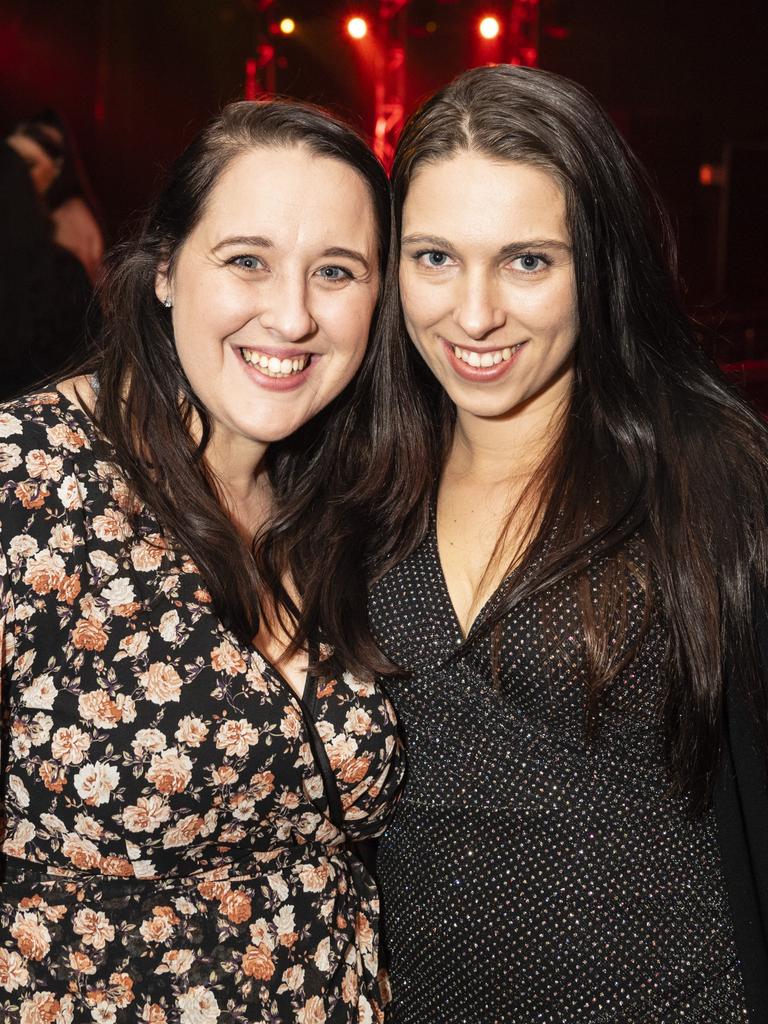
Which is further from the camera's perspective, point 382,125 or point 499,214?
point 382,125

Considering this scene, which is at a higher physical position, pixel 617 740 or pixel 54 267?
pixel 54 267

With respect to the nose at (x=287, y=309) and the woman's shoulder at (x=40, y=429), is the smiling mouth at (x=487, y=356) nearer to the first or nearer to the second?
the nose at (x=287, y=309)

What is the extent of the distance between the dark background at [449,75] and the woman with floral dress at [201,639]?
3.49 m

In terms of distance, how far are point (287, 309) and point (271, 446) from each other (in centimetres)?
39

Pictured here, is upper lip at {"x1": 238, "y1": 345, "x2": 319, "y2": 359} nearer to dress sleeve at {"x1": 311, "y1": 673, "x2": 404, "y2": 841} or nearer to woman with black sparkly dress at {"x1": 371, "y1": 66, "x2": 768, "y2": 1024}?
woman with black sparkly dress at {"x1": 371, "y1": 66, "x2": 768, "y2": 1024}

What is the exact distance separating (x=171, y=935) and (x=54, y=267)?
11.0ft

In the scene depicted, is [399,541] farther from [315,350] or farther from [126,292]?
[126,292]

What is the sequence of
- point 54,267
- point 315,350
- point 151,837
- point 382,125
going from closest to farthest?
1. point 151,837
2. point 315,350
3. point 54,267
4. point 382,125

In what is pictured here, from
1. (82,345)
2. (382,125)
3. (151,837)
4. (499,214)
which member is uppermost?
(382,125)

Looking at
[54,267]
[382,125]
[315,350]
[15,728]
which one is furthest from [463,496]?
[382,125]

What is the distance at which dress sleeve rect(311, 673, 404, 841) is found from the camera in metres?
1.65

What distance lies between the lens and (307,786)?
1.61 m

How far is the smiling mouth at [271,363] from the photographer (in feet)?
5.51

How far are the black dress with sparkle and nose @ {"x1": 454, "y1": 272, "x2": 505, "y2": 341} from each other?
0.39 m
